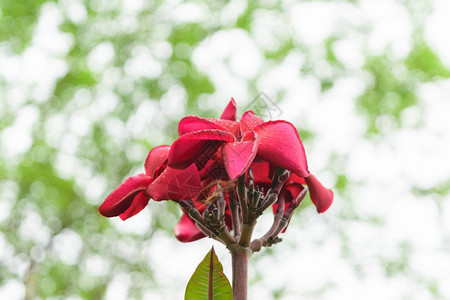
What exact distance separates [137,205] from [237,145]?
11 centimetres

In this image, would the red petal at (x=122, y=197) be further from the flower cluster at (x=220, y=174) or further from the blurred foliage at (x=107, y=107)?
the blurred foliage at (x=107, y=107)

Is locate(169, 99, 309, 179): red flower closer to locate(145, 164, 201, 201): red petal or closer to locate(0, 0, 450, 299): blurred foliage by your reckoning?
locate(145, 164, 201, 201): red petal

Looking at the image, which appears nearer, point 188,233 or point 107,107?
point 188,233

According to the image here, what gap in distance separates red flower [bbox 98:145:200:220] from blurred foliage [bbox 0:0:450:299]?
305 cm

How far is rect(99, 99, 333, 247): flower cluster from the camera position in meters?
0.29

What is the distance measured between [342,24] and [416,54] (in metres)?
0.68

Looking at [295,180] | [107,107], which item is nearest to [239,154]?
[295,180]

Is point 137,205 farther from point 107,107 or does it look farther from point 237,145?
point 107,107

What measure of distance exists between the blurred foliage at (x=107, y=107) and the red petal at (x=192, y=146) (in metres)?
3.11

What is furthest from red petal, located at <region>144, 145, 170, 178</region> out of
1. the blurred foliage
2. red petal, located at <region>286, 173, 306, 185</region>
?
the blurred foliage

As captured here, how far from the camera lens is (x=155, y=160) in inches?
14.0

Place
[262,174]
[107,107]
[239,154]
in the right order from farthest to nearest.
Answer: [107,107], [262,174], [239,154]

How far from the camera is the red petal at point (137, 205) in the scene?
0.34m

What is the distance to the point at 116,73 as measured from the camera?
3846 millimetres
